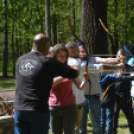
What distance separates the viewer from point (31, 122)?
214 cm

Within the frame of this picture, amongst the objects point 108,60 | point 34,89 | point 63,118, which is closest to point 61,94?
point 63,118

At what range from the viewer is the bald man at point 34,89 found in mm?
2125

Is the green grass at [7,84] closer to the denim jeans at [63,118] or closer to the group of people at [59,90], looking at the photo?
the group of people at [59,90]

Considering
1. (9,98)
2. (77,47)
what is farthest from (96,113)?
(9,98)

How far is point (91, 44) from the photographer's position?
4.91 meters

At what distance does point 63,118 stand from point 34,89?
80 cm

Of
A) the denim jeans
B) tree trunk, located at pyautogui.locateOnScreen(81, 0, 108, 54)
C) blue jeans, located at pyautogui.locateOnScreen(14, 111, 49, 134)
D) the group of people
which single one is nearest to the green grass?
tree trunk, located at pyautogui.locateOnScreen(81, 0, 108, 54)

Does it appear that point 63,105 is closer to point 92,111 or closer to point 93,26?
point 92,111

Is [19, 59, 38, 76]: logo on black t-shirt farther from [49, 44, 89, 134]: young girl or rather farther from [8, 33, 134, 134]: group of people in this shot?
[49, 44, 89, 134]: young girl

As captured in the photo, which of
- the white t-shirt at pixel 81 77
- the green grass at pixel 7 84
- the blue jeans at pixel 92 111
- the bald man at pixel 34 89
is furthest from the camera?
the green grass at pixel 7 84

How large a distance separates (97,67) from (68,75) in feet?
2.88

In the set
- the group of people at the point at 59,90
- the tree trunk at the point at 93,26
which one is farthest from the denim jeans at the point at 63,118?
the tree trunk at the point at 93,26

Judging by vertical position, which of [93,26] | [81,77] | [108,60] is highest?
[93,26]

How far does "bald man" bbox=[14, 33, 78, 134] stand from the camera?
212cm
